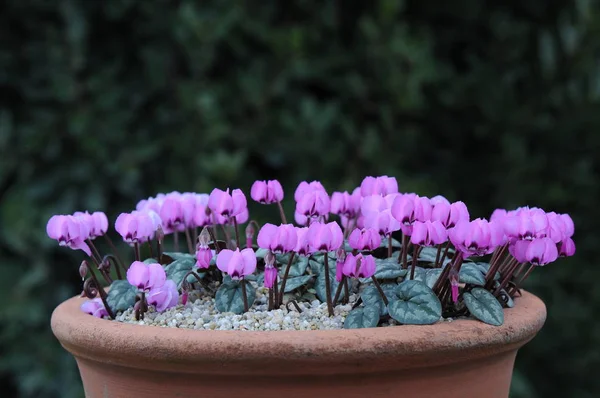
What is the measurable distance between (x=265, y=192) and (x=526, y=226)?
1.43 ft

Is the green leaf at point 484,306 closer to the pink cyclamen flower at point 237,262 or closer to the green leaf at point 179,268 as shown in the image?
the pink cyclamen flower at point 237,262

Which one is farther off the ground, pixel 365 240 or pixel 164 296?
pixel 365 240

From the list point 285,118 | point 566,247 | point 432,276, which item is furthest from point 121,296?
point 285,118

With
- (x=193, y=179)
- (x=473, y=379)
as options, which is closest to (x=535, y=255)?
(x=473, y=379)

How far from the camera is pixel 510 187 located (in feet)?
8.90

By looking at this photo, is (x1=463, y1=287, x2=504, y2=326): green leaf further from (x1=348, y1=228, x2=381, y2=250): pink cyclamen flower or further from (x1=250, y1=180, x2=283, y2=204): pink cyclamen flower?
(x1=250, y1=180, x2=283, y2=204): pink cyclamen flower

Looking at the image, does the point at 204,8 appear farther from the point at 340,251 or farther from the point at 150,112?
the point at 340,251

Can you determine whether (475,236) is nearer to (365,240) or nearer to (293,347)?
(365,240)

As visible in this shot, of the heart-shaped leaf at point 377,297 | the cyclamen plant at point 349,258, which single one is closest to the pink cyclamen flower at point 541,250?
the cyclamen plant at point 349,258

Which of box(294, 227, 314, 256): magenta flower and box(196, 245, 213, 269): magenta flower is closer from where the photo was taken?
box(294, 227, 314, 256): magenta flower

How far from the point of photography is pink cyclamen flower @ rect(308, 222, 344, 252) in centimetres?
113

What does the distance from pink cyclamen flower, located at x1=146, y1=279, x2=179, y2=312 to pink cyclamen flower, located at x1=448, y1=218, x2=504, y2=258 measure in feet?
1.46

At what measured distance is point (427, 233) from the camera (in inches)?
46.2

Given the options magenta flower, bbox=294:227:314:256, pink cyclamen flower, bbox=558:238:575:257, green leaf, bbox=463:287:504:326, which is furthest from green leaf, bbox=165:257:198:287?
pink cyclamen flower, bbox=558:238:575:257
